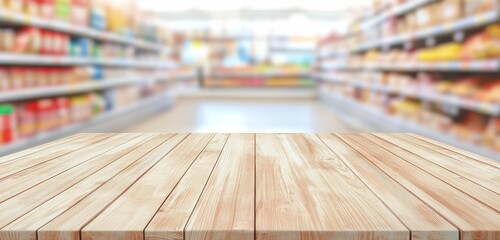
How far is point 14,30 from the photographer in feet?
13.0

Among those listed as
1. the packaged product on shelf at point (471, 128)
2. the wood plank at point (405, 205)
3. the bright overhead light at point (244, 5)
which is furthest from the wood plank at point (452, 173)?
the bright overhead light at point (244, 5)

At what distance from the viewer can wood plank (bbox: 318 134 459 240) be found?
0.70 m

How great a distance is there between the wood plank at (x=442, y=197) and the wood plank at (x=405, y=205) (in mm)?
16

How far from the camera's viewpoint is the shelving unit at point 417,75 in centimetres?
335

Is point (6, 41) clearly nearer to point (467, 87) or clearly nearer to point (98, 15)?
point (98, 15)

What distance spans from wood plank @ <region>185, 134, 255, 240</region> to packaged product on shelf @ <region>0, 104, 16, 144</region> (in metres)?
2.60

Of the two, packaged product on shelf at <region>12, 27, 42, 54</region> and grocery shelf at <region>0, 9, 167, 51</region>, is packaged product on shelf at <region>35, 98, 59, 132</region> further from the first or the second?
grocery shelf at <region>0, 9, 167, 51</region>

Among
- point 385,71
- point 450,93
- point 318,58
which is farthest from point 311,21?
point 450,93

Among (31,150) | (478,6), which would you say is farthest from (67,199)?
(478,6)

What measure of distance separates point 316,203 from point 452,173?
1.37 ft

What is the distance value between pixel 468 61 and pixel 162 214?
331 cm

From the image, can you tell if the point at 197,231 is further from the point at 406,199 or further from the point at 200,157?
the point at 200,157

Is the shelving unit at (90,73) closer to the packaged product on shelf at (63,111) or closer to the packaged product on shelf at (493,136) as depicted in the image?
the packaged product on shelf at (63,111)

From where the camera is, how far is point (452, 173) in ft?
3.44
